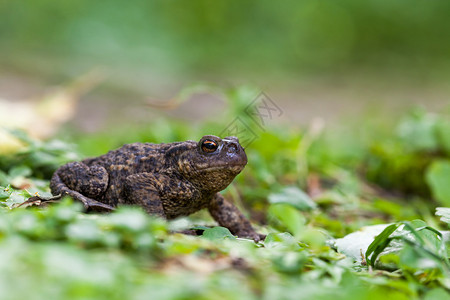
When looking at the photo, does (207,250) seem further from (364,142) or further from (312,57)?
(312,57)

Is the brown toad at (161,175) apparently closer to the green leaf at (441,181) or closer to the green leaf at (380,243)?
the green leaf at (380,243)

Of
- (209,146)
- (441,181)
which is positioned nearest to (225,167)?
(209,146)

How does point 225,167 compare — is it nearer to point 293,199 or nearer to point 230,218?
point 230,218

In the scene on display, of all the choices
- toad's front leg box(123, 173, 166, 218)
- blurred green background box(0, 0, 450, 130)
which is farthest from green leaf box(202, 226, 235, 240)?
blurred green background box(0, 0, 450, 130)

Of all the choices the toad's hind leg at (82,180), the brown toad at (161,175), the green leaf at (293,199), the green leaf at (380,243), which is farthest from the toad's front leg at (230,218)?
the green leaf at (380,243)

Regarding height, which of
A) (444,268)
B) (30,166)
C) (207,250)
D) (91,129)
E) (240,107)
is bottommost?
(444,268)

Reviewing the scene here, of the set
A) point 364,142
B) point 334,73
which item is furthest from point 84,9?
point 364,142
